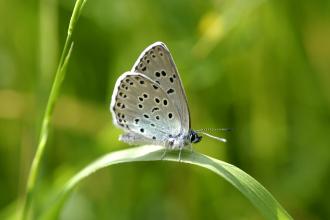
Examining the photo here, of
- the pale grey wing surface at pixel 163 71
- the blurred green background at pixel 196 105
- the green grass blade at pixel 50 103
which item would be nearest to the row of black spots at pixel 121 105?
the pale grey wing surface at pixel 163 71

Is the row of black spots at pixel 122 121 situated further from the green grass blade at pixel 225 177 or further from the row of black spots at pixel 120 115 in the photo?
the green grass blade at pixel 225 177

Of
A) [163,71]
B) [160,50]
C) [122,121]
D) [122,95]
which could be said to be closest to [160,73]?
[163,71]

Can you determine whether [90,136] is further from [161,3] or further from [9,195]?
[161,3]

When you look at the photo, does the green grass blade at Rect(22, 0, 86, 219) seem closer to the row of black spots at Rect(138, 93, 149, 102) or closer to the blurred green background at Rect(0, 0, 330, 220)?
the row of black spots at Rect(138, 93, 149, 102)

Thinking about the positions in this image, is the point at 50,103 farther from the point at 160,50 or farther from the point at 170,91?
the point at 170,91

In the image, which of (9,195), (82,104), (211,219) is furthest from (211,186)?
(9,195)

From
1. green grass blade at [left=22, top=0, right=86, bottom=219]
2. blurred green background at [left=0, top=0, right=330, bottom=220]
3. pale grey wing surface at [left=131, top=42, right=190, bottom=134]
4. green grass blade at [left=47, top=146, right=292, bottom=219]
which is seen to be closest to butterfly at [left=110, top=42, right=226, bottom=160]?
pale grey wing surface at [left=131, top=42, right=190, bottom=134]
